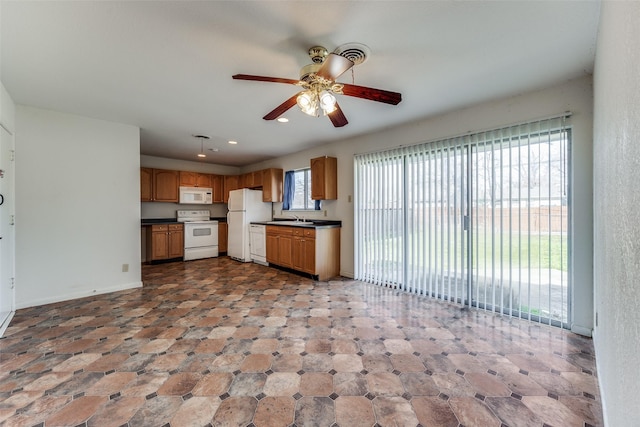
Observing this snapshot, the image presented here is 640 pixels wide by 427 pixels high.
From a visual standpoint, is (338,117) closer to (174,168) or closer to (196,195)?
(196,195)

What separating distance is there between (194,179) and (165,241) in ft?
5.52

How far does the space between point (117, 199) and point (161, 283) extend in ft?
4.72

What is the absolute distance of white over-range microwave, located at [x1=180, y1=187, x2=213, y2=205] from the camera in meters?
6.29

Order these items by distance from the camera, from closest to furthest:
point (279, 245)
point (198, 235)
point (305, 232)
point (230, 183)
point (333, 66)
→ point (333, 66), point (305, 232), point (279, 245), point (198, 235), point (230, 183)

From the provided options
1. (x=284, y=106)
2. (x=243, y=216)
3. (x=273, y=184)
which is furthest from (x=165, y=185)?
(x=284, y=106)

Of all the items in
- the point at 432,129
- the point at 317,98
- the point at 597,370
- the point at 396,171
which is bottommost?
the point at 597,370

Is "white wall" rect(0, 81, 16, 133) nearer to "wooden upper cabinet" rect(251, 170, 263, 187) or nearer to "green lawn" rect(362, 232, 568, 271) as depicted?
"wooden upper cabinet" rect(251, 170, 263, 187)

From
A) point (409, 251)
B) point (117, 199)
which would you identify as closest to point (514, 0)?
point (409, 251)

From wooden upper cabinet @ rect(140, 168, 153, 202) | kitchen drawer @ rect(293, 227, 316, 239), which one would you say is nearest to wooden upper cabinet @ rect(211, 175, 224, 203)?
wooden upper cabinet @ rect(140, 168, 153, 202)

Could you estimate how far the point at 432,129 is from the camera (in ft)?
11.3

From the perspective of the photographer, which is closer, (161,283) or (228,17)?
(228,17)

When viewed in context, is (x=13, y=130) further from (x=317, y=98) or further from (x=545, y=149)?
(x=545, y=149)

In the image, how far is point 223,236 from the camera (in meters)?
6.71

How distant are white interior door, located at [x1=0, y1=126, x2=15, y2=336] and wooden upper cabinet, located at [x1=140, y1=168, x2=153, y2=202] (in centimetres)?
265
